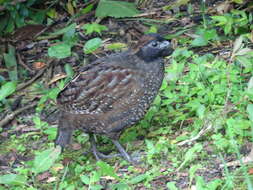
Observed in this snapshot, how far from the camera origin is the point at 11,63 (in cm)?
790

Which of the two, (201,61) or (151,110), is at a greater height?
(201,61)

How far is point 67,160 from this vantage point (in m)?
5.85

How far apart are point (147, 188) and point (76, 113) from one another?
1.11 meters

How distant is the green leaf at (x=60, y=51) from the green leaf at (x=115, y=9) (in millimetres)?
824

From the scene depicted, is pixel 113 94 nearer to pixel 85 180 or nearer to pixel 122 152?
pixel 122 152

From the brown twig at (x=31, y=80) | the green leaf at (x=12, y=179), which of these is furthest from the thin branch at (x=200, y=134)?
the brown twig at (x=31, y=80)

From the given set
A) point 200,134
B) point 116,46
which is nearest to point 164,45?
point 200,134

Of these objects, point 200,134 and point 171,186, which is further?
point 200,134

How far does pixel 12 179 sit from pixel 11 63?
10.2 feet

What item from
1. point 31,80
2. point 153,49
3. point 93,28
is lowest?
point 31,80

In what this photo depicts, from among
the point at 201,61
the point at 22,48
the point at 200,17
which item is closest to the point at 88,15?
the point at 22,48

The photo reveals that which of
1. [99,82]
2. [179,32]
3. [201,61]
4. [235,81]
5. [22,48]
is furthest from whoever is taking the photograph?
[22,48]

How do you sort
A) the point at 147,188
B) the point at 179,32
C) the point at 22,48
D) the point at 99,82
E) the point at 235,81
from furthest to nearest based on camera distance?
the point at 22,48 < the point at 179,32 < the point at 235,81 < the point at 99,82 < the point at 147,188

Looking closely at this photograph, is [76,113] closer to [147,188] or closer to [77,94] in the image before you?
[77,94]
